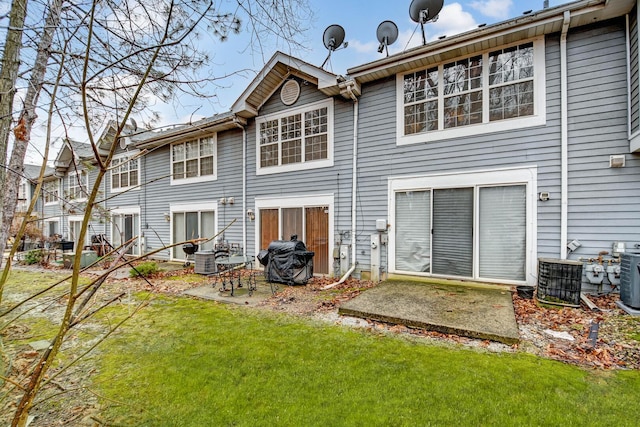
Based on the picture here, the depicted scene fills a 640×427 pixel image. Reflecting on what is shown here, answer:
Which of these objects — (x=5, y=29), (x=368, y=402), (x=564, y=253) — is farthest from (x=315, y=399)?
(x=564, y=253)

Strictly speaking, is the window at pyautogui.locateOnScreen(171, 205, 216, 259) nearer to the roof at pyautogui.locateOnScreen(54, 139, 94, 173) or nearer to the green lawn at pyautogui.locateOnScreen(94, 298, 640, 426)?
the roof at pyautogui.locateOnScreen(54, 139, 94, 173)

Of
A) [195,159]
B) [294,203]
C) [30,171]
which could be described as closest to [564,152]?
[294,203]

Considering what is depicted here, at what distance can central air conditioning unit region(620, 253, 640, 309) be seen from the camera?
4633 mm

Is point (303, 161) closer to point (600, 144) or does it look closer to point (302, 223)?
point (302, 223)

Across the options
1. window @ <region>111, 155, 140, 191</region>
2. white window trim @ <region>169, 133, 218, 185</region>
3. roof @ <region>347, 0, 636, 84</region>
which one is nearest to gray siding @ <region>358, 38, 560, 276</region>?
roof @ <region>347, 0, 636, 84</region>

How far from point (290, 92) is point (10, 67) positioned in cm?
734

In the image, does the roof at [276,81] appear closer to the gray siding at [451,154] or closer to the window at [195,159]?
the gray siding at [451,154]

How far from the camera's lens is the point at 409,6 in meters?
7.17

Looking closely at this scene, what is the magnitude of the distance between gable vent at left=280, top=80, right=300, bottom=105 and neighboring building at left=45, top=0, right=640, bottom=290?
0.14 ft

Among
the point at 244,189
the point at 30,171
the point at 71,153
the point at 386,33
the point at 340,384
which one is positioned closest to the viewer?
the point at 71,153

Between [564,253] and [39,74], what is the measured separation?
7.91m

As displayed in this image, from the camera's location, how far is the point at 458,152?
6.57 m

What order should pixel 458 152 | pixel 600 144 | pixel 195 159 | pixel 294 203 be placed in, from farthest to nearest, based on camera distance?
pixel 195 159 → pixel 294 203 → pixel 458 152 → pixel 600 144

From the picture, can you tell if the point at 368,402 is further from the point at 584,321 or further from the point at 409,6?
the point at 409,6
